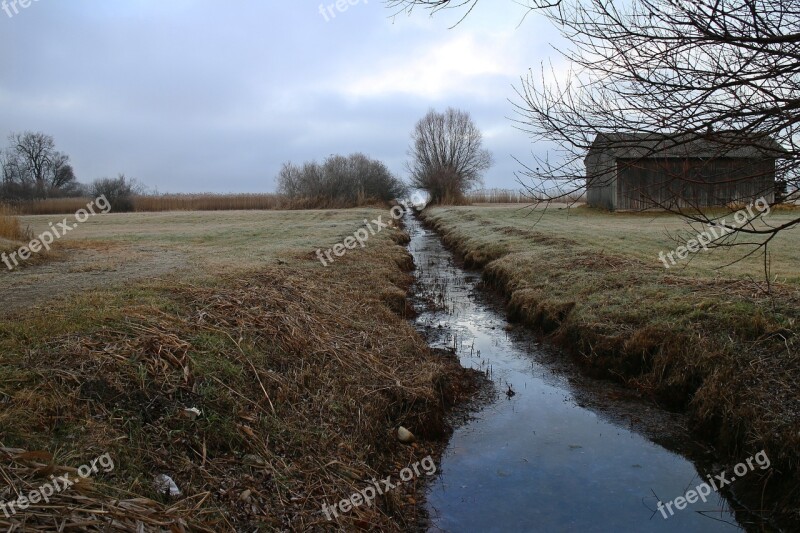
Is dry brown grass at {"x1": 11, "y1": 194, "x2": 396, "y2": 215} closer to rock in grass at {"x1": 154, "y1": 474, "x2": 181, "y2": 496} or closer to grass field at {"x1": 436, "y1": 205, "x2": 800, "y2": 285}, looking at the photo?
grass field at {"x1": 436, "y1": 205, "x2": 800, "y2": 285}

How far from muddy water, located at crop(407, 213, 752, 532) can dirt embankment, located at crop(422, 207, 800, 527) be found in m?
0.40

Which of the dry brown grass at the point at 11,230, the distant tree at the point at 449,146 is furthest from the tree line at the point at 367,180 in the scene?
the dry brown grass at the point at 11,230

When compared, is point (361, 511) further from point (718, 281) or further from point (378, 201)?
point (378, 201)

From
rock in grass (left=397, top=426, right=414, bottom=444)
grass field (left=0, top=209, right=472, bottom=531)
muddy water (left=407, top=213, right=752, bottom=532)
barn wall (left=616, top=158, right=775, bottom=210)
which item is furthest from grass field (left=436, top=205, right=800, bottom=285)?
Answer: grass field (left=0, top=209, right=472, bottom=531)

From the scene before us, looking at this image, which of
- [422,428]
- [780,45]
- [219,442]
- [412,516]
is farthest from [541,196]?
[219,442]

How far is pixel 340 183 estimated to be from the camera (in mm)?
51469

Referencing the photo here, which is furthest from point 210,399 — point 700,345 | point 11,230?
point 11,230

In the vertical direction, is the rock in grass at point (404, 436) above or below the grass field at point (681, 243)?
below

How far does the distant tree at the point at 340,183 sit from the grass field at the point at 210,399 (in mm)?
42933

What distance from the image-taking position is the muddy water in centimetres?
439

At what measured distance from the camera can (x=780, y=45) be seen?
420 centimetres

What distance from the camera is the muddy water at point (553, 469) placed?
4395mm

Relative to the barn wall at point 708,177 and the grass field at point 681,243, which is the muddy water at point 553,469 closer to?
the grass field at point 681,243

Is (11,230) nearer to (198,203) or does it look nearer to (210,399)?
(210,399)
